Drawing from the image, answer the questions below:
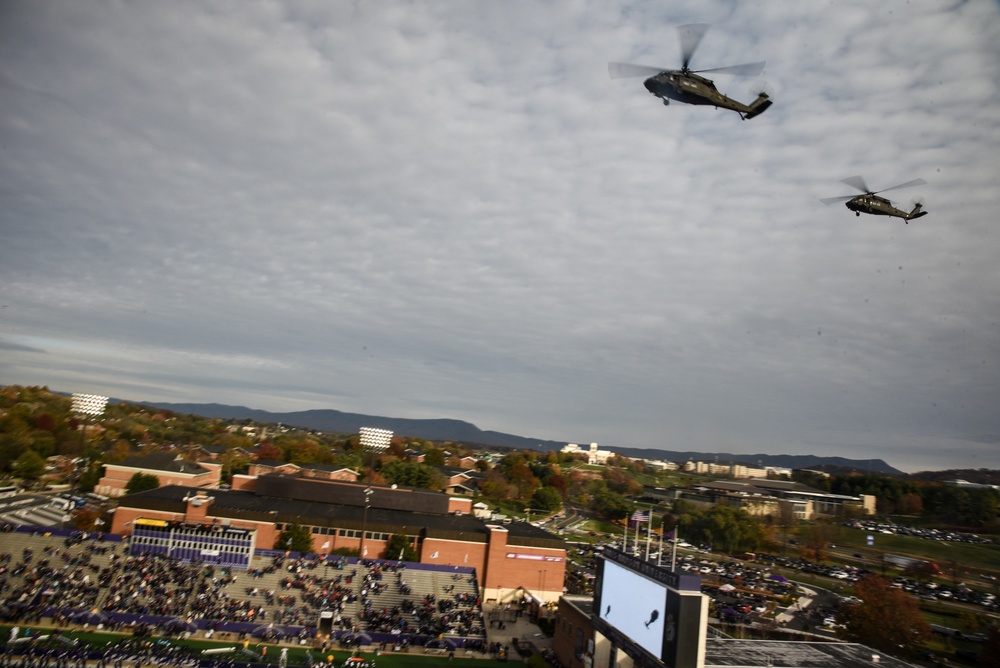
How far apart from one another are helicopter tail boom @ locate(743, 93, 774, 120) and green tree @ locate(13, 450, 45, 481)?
264 feet

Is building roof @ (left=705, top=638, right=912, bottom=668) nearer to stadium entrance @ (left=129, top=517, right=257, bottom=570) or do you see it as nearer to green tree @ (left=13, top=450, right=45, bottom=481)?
stadium entrance @ (left=129, top=517, right=257, bottom=570)

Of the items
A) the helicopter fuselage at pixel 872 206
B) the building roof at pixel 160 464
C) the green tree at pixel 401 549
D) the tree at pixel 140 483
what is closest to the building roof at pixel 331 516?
the green tree at pixel 401 549

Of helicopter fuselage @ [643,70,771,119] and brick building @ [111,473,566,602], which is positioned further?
brick building @ [111,473,566,602]

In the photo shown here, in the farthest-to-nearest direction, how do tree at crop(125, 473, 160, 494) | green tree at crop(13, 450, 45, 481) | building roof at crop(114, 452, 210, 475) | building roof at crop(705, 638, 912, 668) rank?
green tree at crop(13, 450, 45, 481), building roof at crop(114, 452, 210, 475), tree at crop(125, 473, 160, 494), building roof at crop(705, 638, 912, 668)

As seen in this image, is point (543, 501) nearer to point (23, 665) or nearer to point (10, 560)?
point (10, 560)

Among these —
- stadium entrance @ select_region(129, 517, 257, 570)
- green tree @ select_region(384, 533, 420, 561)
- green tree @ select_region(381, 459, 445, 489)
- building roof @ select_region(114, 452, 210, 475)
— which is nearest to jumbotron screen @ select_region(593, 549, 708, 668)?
green tree @ select_region(384, 533, 420, 561)

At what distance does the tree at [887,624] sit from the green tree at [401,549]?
103ft

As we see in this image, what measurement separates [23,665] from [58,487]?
177ft

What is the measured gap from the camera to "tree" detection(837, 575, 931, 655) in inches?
1513

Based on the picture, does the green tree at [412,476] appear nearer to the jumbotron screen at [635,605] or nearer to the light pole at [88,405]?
the jumbotron screen at [635,605]

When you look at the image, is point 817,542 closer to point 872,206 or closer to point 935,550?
point 935,550

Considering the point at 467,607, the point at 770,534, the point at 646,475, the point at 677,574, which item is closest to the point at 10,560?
the point at 467,607

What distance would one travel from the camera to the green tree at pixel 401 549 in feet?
143

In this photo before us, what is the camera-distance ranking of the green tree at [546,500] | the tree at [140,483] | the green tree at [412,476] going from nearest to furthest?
the tree at [140,483]
the green tree at [412,476]
the green tree at [546,500]
